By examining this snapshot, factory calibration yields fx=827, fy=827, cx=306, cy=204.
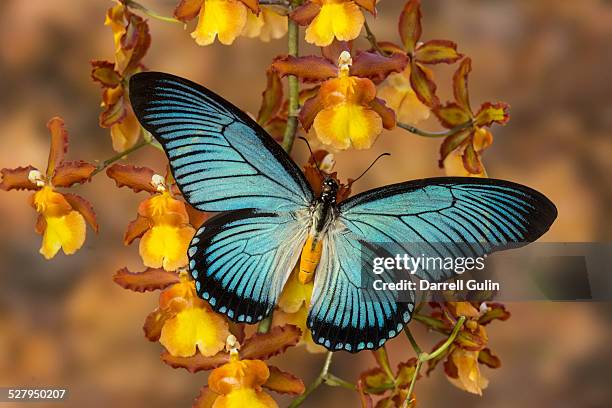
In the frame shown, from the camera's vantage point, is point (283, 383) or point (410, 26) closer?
point (283, 383)

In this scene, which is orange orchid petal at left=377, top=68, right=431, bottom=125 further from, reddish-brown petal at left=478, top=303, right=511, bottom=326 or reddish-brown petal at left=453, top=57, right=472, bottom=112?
reddish-brown petal at left=478, top=303, right=511, bottom=326

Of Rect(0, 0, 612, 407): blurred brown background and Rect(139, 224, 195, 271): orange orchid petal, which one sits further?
Rect(0, 0, 612, 407): blurred brown background

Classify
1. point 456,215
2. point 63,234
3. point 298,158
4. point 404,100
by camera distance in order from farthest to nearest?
point 298,158, point 404,100, point 63,234, point 456,215

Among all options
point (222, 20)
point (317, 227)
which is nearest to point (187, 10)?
point (222, 20)

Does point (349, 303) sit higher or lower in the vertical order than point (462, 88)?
lower

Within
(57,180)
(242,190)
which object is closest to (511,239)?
(242,190)

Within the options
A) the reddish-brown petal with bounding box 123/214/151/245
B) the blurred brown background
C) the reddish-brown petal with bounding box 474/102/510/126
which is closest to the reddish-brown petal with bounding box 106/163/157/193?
the reddish-brown petal with bounding box 123/214/151/245

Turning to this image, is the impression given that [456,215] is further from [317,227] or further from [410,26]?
[410,26]
